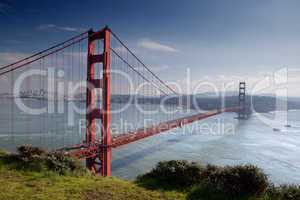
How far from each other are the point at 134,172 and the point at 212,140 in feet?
57.1

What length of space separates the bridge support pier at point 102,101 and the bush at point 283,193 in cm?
972

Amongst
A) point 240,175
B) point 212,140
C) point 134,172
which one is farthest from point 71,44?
point 212,140

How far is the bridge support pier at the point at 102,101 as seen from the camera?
13.2 meters

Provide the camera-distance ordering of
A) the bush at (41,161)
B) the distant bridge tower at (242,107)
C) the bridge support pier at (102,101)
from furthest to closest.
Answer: the distant bridge tower at (242,107)
the bridge support pier at (102,101)
the bush at (41,161)

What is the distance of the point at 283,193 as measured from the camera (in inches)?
180

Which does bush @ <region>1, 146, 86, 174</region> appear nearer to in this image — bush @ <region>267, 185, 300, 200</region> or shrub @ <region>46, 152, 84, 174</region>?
shrub @ <region>46, 152, 84, 174</region>

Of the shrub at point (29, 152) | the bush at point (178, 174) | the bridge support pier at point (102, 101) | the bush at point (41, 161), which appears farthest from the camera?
the bridge support pier at point (102, 101)

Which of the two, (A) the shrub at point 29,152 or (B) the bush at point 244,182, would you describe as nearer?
(B) the bush at point 244,182

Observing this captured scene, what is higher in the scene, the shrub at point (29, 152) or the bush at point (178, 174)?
the shrub at point (29, 152)

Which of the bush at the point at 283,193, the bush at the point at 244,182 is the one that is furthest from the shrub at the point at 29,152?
the bush at the point at 283,193

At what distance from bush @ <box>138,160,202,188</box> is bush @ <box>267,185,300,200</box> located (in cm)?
145

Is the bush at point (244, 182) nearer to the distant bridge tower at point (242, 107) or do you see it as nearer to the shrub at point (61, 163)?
the shrub at point (61, 163)

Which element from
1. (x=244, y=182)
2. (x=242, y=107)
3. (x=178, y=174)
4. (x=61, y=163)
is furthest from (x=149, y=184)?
(x=242, y=107)

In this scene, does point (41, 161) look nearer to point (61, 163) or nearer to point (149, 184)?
point (61, 163)
